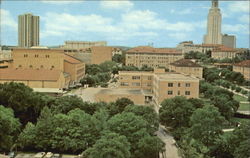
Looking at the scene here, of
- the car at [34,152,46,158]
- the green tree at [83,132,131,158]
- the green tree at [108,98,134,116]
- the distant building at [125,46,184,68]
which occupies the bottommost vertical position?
the car at [34,152,46,158]

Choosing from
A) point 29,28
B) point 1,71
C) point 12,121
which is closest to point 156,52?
point 29,28

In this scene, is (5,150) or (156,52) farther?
(156,52)

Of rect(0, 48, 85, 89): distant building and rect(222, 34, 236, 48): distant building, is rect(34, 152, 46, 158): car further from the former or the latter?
rect(222, 34, 236, 48): distant building

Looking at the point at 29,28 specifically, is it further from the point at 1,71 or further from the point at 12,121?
Result: the point at 12,121

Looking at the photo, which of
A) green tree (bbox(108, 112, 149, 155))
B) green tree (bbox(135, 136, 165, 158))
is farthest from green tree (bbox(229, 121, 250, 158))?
green tree (bbox(108, 112, 149, 155))

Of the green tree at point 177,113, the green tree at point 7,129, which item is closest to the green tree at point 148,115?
the green tree at point 177,113

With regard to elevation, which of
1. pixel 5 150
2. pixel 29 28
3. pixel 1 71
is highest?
pixel 29 28

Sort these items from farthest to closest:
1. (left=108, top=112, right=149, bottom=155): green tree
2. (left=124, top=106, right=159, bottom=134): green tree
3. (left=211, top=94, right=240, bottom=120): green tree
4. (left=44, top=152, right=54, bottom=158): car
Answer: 1. (left=211, top=94, right=240, bottom=120): green tree
2. (left=124, top=106, right=159, bottom=134): green tree
3. (left=44, top=152, right=54, bottom=158): car
4. (left=108, top=112, right=149, bottom=155): green tree

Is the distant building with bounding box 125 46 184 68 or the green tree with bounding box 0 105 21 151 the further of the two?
the distant building with bounding box 125 46 184 68
